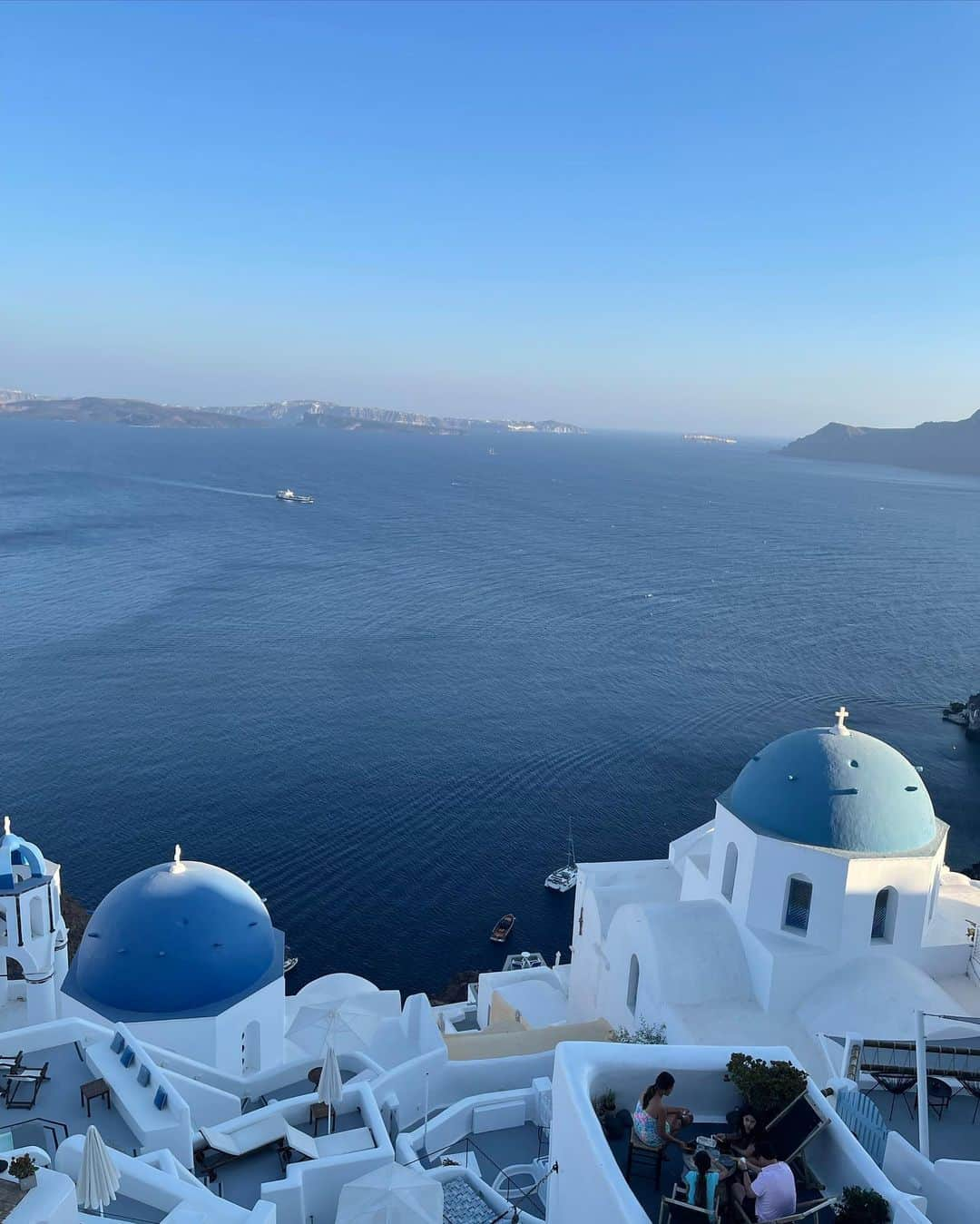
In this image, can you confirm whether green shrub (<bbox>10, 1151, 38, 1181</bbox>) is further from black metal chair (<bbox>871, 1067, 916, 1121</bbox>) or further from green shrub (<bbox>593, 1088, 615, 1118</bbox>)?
black metal chair (<bbox>871, 1067, 916, 1121</bbox>)

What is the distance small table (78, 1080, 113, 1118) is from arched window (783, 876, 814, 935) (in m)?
13.9

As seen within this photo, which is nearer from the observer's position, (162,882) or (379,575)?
(162,882)

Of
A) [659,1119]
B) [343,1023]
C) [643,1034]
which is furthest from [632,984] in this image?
[659,1119]

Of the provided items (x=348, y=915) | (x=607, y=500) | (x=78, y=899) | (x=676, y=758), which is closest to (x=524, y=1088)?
(x=348, y=915)

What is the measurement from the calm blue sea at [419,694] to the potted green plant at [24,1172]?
94.2 ft

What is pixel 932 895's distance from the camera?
20672 mm

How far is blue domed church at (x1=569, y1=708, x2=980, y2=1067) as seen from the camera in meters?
19.3

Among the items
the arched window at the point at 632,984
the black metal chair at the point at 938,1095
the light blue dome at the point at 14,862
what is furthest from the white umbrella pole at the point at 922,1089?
the light blue dome at the point at 14,862

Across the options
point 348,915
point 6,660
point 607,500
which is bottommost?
point 348,915

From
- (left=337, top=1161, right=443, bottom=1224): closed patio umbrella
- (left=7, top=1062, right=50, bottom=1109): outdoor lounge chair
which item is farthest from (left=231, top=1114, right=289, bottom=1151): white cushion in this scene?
(left=7, top=1062, right=50, bottom=1109): outdoor lounge chair

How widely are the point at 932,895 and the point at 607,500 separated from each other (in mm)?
146850

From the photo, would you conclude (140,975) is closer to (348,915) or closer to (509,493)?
(348,915)

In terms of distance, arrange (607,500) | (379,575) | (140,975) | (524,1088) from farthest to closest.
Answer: (607,500), (379,575), (140,975), (524,1088)

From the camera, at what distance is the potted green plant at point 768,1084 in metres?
9.09
